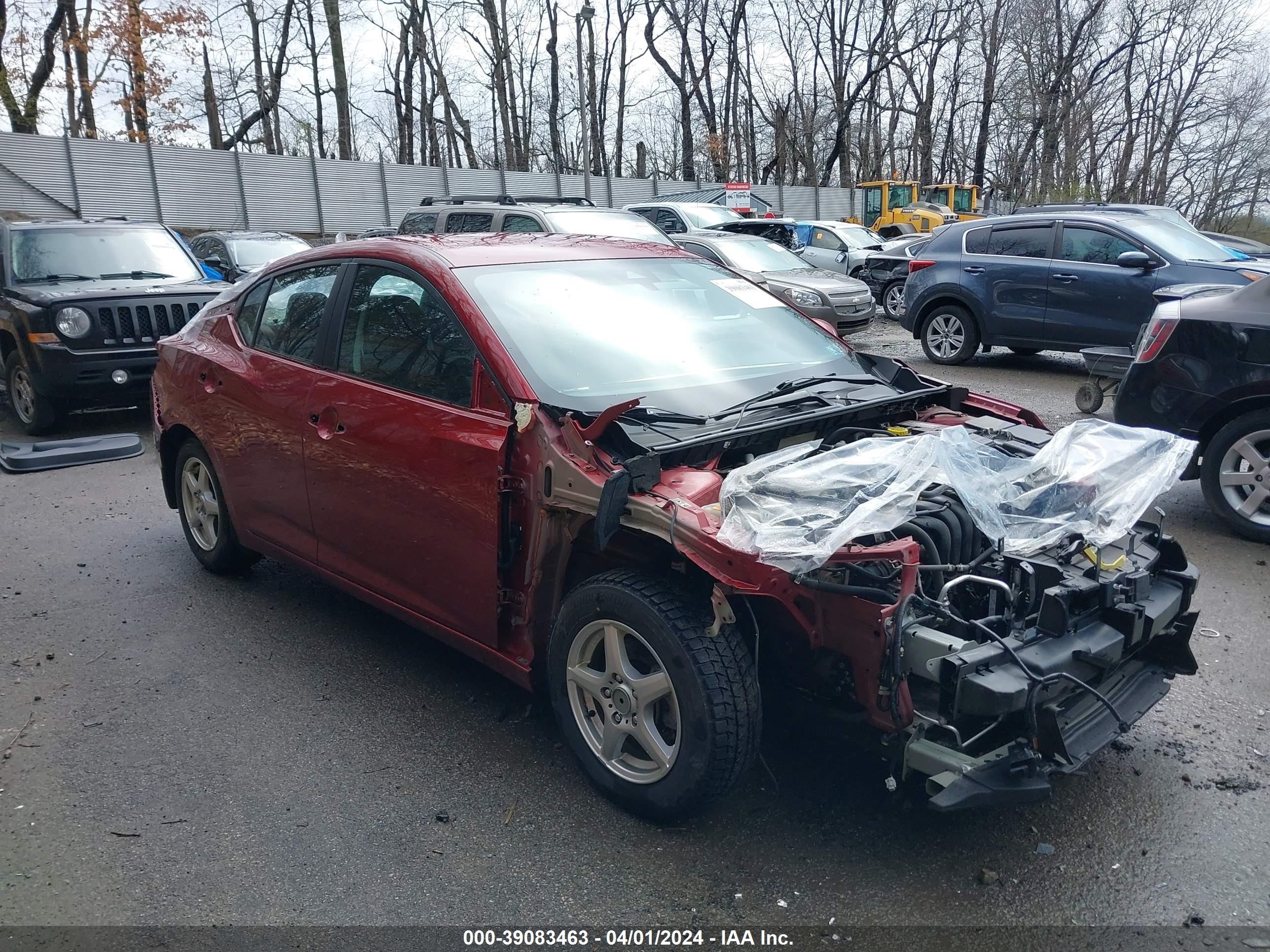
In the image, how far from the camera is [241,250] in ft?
48.7

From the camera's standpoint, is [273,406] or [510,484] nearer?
[510,484]

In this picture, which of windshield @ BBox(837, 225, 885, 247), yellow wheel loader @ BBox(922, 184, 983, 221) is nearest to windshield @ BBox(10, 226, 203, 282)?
windshield @ BBox(837, 225, 885, 247)

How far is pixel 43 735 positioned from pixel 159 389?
2.32 m

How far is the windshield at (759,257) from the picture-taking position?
1386 centimetres

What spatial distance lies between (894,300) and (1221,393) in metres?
11.1

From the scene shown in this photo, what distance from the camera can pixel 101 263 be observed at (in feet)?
32.1

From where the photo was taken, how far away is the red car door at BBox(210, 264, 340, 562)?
433 centimetres

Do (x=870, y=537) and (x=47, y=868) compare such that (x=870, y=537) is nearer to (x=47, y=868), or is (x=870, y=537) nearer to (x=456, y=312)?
(x=456, y=312)

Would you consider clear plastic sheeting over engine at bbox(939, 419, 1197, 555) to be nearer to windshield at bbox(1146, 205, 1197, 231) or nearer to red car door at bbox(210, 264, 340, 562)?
red car door at bbox(210, 264, 340, 562)

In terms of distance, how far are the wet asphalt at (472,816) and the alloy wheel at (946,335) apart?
7.54 meters

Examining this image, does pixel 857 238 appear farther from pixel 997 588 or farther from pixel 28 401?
pixel 997 588

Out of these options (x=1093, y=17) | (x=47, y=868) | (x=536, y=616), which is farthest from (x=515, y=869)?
(x=1093, y=17)

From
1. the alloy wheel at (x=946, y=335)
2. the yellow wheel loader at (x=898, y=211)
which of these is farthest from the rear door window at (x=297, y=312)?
the yellow wheel loader at (x=898, y=211)

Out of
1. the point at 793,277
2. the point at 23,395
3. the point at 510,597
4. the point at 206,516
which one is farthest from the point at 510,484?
the point at 793,277
